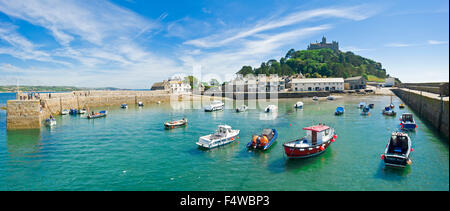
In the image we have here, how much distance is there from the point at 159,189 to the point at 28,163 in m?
13.5

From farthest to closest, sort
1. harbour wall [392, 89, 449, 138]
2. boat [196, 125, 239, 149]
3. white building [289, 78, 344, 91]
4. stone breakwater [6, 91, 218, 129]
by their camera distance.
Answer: white building [289, 78, 344, 91]
stone breakwater [6, 91, 218, 129]
harbour wall [392, 89, 449, 138]
boat [196, 125, 239, 149]

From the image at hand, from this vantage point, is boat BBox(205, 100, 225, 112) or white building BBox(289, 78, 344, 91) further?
white building BBox(289, 78, 344, 91)

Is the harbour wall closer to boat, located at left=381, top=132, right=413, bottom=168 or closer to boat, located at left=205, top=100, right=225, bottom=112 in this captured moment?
boat, located at left=381, top=132, right=413, bottom=168

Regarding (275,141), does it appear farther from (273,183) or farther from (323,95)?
(323,95)

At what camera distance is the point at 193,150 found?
21.5m

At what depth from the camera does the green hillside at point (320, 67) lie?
124562mm

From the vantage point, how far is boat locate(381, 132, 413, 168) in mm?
15551

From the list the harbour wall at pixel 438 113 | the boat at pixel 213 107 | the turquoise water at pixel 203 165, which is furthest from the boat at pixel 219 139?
the boat at pixel 213 107

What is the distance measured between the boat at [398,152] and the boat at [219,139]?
43.5 feet

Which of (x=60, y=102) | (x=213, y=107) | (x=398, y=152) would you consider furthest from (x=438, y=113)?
(x=60, y=102)

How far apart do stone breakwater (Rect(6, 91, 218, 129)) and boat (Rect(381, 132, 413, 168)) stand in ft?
145

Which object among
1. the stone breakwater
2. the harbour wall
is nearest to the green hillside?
the stone breakwater

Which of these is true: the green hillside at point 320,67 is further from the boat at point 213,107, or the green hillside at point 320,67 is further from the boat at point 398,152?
the boat at point 398,152

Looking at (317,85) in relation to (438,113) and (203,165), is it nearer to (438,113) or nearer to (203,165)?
(438,113)
